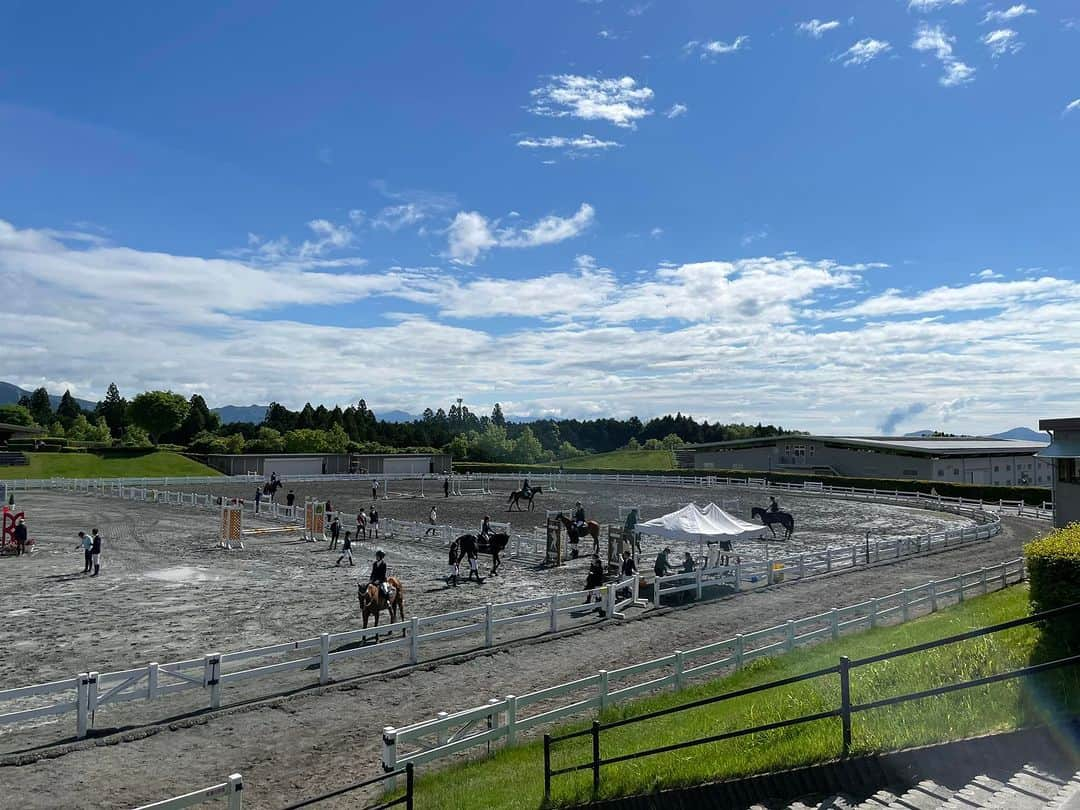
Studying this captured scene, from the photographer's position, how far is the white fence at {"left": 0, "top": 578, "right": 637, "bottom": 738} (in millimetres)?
11242

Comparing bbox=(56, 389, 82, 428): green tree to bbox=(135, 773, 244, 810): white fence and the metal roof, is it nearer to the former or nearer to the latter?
the metal roof

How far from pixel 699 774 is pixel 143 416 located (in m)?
122

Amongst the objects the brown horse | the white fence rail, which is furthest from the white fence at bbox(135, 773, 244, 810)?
the white fence rail

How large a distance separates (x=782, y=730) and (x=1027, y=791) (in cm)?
319

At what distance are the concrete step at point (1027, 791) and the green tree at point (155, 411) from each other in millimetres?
123591

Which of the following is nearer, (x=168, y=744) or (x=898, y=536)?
(x=168, y=744)

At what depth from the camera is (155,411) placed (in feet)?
373

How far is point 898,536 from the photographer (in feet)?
118

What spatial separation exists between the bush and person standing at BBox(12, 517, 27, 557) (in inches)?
1266

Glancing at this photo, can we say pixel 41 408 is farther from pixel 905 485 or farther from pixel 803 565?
pixel 803 565

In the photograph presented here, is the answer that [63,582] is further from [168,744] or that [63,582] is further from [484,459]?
[484,459]

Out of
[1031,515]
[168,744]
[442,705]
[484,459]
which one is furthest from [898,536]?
[484,459]

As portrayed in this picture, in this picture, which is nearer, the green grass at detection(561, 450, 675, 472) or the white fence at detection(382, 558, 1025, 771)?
the white fence at detection(382, 558, 1025, 771)

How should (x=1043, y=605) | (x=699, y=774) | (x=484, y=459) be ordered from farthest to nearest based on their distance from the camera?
(x=484, y=459) → (x=1043, y=605) → (x=699, y=774)
